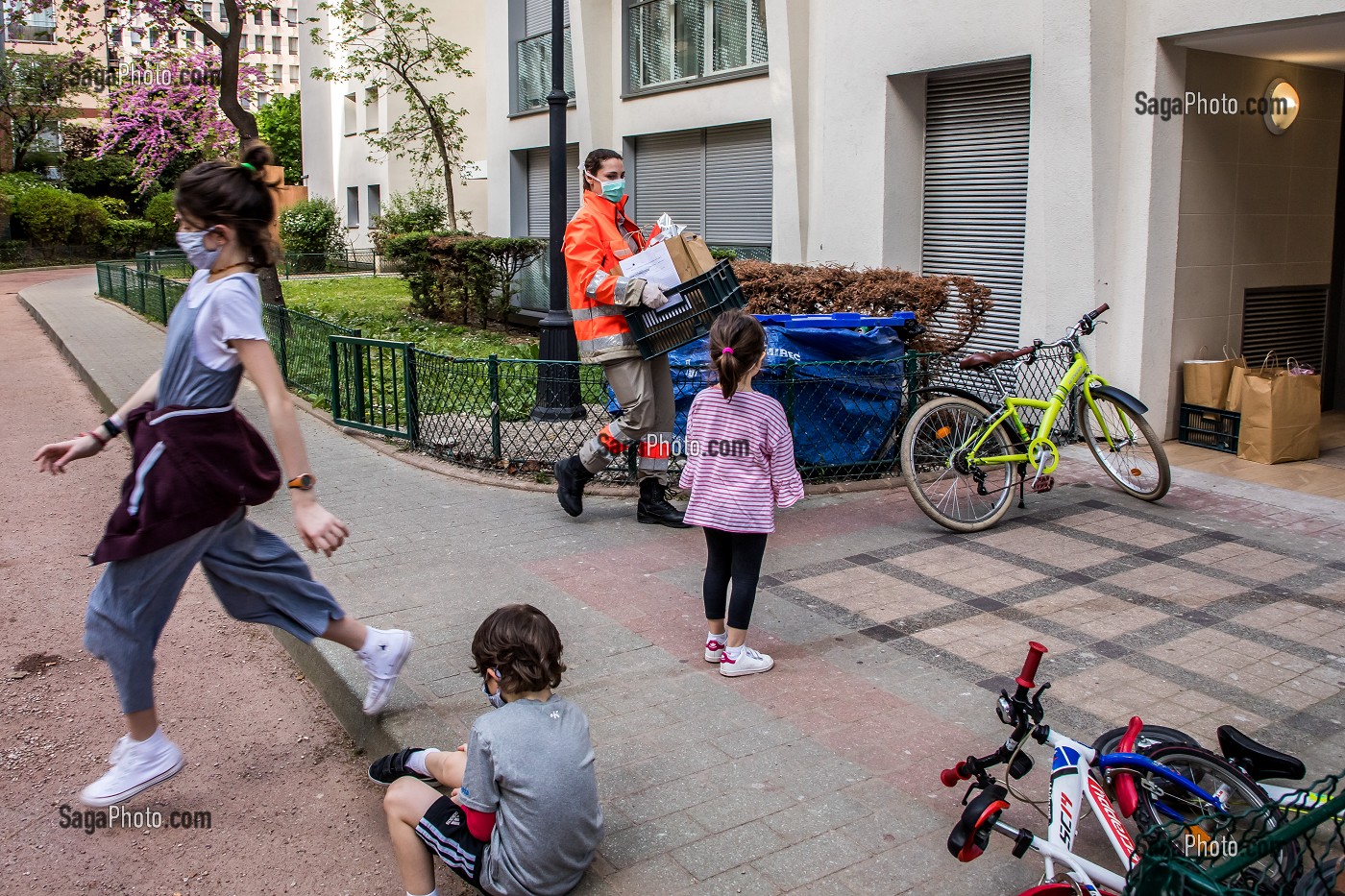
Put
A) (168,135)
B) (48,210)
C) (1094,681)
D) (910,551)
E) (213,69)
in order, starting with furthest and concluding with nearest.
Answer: (48,210) → (168,135) → (213,69) → (910,551) → (1094,681)

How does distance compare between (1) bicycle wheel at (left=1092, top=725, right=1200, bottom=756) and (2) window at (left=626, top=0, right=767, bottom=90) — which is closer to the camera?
(1) bicycle wheel at (left=1092, top=725, right=1200, bottom=756)

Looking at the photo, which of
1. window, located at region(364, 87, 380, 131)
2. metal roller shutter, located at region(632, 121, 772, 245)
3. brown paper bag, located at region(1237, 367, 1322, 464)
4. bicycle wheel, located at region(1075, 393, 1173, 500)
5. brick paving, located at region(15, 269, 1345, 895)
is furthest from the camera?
window, located at region(364, 87, 380, 131)

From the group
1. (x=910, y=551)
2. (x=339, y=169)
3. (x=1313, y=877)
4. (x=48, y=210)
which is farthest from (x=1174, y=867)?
(x=48, y=210)

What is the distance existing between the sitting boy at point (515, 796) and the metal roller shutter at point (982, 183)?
716 cm

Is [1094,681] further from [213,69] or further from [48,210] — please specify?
[48,210]

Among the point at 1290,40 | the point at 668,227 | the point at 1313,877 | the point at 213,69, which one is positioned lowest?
the point at 1313,877

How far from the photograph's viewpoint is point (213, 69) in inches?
915

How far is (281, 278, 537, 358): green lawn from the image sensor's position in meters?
14.4

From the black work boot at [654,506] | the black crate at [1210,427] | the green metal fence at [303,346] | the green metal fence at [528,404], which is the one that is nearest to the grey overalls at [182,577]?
the black work boot at [654,506]

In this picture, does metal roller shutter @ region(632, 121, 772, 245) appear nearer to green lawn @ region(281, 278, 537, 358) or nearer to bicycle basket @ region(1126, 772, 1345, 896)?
green lawn @ region(281, 278, 537, 358)

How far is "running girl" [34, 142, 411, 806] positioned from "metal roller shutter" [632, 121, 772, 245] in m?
9.48

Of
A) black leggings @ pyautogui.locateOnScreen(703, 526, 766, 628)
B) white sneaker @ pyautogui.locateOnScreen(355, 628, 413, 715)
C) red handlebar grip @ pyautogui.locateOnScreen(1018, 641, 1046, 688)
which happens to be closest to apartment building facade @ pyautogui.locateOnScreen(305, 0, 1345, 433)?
black leggings @ pyautogui.locateOnScreen(703, 526, 766, 628)

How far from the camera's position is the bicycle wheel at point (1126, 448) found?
6.99 m

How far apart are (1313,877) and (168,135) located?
26.5 metres
